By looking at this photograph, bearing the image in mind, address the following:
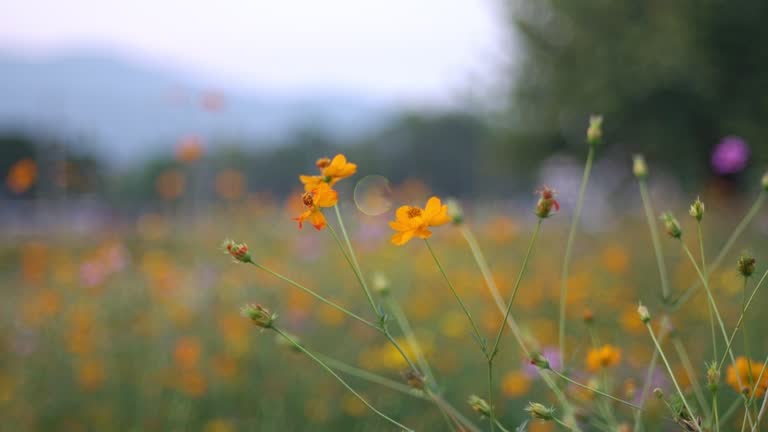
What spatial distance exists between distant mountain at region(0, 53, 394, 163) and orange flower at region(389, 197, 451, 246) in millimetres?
3050

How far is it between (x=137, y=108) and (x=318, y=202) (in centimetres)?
11639

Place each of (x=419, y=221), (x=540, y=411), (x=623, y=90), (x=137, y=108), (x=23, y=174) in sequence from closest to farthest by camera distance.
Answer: (x=540, y=411) < (x=419, y=221) < (x=23, y=174) < (x=623, y=90) < (x=137, y=108)

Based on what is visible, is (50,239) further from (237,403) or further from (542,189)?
(542,189)

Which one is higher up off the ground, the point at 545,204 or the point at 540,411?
the point at 545,204

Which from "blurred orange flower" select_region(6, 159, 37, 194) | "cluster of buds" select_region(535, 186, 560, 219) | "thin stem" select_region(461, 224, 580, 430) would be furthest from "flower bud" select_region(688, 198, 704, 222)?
"blurred orange flower" select_region(6, 159, 37, 194)

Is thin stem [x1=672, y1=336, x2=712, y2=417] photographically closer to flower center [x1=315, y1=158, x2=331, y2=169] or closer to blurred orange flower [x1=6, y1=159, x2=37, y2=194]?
flower center [x1=315, y1=158, x2=331, y2=169]

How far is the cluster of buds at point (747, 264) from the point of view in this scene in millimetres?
835

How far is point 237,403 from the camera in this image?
2223 mm

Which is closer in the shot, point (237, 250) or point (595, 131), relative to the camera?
point (237, 250)

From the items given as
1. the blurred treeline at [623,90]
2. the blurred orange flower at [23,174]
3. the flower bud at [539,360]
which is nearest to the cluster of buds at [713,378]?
the flower bud at [539,360]

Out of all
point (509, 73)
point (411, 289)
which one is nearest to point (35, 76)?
point (509, 73)

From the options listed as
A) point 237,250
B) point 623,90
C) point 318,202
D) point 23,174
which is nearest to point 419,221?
point 318,202

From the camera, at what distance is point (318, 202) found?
89cm

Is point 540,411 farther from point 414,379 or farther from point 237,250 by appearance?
point 237,250
